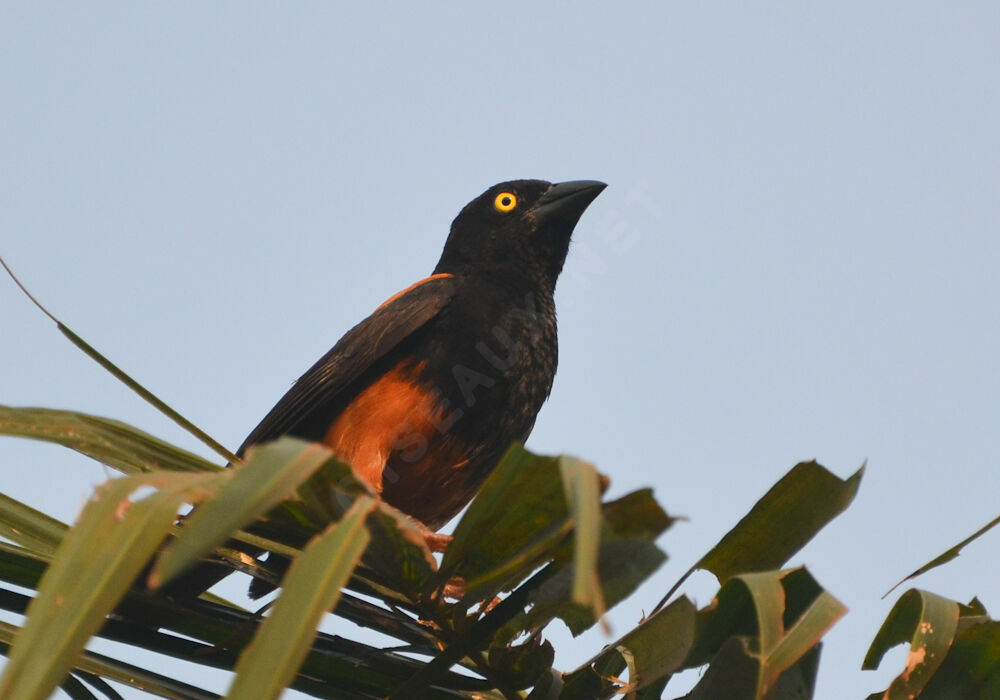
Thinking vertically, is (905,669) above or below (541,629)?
below

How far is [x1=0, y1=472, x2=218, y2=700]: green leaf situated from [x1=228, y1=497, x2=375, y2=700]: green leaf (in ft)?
0.46

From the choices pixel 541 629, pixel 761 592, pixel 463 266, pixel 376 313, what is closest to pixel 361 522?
pixel 761 592

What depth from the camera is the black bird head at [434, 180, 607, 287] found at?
4980 mm

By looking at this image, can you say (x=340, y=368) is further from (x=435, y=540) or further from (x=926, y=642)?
(x=926, y=642)

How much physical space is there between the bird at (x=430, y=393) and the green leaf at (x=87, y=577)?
8.29 ft

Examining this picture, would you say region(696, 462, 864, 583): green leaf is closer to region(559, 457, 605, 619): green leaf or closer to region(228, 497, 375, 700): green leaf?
region(559, 457, 605, 619): green leaf

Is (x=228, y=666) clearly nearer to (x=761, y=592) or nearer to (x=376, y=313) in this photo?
(x=761, y=592)

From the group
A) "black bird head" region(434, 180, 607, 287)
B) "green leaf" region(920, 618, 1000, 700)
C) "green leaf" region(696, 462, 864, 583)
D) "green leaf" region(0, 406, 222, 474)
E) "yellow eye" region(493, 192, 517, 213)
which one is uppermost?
"yellow eye" region(493, 192, 517, 213)

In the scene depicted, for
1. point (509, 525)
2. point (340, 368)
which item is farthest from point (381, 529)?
point (340, 368)

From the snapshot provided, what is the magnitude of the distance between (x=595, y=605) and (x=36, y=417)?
0.98m

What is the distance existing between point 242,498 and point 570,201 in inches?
163

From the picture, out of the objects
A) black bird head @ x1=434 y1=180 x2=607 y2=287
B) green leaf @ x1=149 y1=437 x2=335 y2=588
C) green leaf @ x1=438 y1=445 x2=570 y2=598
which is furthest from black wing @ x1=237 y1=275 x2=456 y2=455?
green leaf @ x1=149 y1=437 x2=335 y2=588

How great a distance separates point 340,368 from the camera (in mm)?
4184

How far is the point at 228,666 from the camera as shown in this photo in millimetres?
2064
